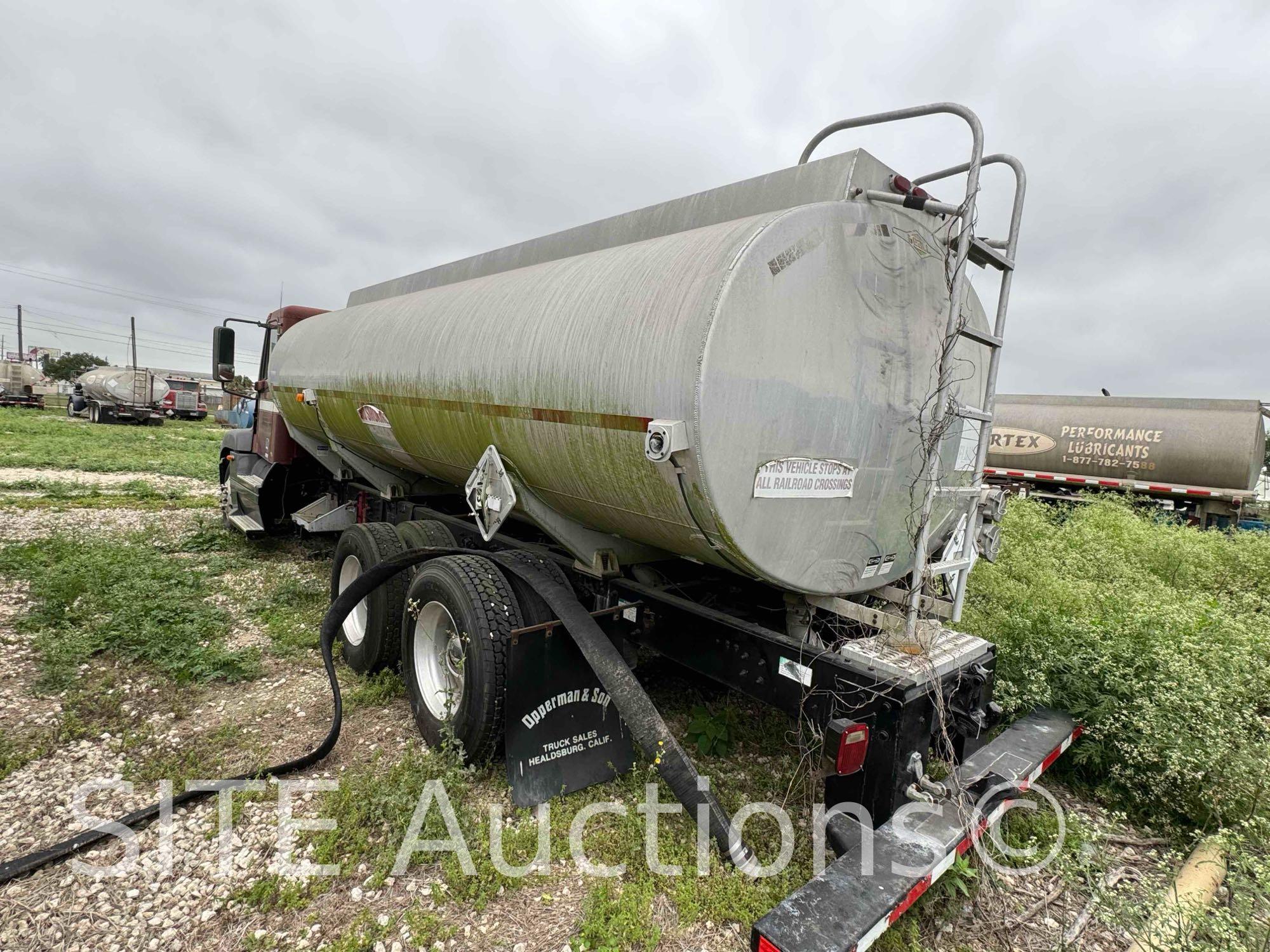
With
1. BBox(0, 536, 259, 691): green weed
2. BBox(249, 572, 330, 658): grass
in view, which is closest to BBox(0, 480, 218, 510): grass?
BBox(0, 536, 259, 691): green weed

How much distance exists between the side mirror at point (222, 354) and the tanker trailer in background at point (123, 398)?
2974 cm

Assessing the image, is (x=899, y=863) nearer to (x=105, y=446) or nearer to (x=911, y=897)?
(x=911, y=897)

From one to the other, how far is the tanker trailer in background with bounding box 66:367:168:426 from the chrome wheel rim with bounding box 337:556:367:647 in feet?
107

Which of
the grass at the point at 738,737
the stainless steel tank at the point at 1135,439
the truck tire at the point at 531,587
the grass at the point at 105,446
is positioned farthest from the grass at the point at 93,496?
the stainless steel tank at the point at 1135,439

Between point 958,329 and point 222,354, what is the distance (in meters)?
7.31

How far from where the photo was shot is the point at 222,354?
7062mm

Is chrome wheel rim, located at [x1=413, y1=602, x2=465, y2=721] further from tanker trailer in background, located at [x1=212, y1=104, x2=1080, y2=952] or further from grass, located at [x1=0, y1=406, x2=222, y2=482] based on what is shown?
grass, located at [x1=0, y1=406, x2=222, y2=482]

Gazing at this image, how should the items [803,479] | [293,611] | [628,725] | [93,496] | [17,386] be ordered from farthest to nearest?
[17,386]
[93,496]
[293,611]
[628,725]
[803,479]

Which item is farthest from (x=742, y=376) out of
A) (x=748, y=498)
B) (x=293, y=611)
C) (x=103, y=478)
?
(x=103, y=478)

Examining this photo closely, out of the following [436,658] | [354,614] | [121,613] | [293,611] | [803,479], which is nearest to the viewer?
[803,479]

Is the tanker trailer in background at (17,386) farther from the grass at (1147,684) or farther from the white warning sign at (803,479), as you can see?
the grass at (1147,684)

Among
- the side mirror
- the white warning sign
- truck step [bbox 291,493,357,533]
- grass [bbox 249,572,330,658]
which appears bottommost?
grass [bbox 249,572,330,658]

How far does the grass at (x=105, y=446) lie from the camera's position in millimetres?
15078

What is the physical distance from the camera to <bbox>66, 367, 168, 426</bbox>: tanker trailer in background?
30094 mm
